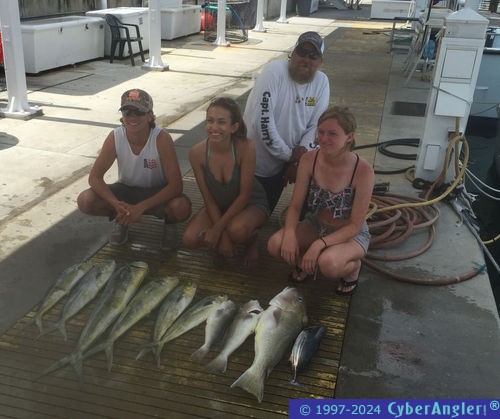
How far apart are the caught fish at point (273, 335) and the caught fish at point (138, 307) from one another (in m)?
0.64

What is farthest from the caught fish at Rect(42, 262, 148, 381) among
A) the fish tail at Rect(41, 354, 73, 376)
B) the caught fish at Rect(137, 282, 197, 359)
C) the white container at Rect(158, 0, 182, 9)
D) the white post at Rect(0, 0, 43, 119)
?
the white container at Rect(158, 0, 182, 9)

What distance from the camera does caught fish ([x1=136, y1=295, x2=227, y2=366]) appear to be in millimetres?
2805

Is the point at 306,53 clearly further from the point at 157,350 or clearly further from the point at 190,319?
the point at 157,350

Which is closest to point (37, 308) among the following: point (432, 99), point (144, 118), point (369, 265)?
point (144, 118)

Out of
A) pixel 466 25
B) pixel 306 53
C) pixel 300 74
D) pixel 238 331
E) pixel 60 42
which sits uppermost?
pixel 466 25

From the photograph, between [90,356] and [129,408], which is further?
[90,356]

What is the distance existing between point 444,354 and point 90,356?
1.92m

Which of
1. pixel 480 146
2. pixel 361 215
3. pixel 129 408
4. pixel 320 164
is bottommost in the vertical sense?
pixel 480 146

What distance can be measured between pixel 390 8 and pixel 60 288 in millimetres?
26703

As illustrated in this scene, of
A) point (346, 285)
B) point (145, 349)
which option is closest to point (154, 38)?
point (346, 285)

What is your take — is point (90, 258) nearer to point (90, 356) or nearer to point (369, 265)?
point (90, 356)

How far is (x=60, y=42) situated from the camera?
1009cm

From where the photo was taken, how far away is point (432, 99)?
A: 487cm

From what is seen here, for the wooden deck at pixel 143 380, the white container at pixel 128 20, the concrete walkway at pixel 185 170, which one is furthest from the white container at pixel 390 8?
the wooden deck at pixel 143 380
